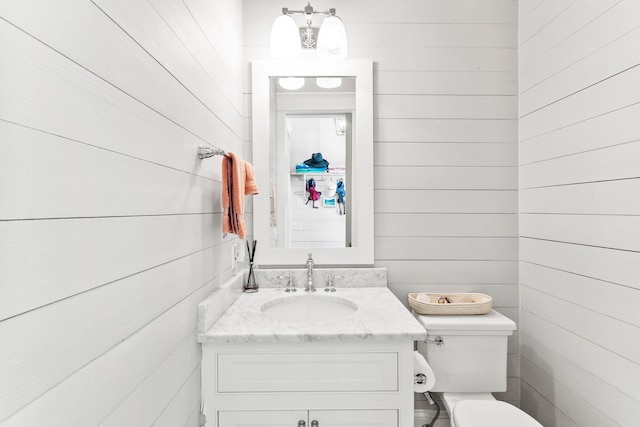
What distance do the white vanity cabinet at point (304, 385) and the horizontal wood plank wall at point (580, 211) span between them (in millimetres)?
715

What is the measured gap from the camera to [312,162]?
1669mm

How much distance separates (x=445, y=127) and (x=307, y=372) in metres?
1.33

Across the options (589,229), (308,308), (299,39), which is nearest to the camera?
(589,229)

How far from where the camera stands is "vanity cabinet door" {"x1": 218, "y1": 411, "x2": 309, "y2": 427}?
1097mm

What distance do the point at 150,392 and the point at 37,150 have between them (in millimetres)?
597

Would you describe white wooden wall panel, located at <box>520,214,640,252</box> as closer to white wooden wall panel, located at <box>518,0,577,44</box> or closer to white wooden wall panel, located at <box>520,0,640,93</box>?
white wooden wall panel, located at <box>520,0,640,93</box>

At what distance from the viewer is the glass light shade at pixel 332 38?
1.56 meters

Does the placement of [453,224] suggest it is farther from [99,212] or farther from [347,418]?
[99,212]

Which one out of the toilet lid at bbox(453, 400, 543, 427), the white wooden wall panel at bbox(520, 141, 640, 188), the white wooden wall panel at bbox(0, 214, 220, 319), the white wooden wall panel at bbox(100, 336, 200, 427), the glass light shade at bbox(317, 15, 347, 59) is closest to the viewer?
the white wooden wall panel at bbox(0, 214, 220, 319)

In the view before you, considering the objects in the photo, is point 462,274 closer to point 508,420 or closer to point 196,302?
point 508,420

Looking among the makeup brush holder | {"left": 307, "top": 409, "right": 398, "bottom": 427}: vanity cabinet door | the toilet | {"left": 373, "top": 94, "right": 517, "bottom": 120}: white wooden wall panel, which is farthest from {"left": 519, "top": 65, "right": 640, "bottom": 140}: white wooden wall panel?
the makeup brush holder

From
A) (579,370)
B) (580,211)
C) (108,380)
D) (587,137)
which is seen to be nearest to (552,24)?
(587,137)

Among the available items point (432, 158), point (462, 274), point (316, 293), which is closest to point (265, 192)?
point (316, 293)

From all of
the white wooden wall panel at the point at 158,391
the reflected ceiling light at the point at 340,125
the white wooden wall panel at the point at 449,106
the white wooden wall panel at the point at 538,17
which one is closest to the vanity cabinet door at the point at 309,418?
the white wooden wall panel at the point at 158,391
